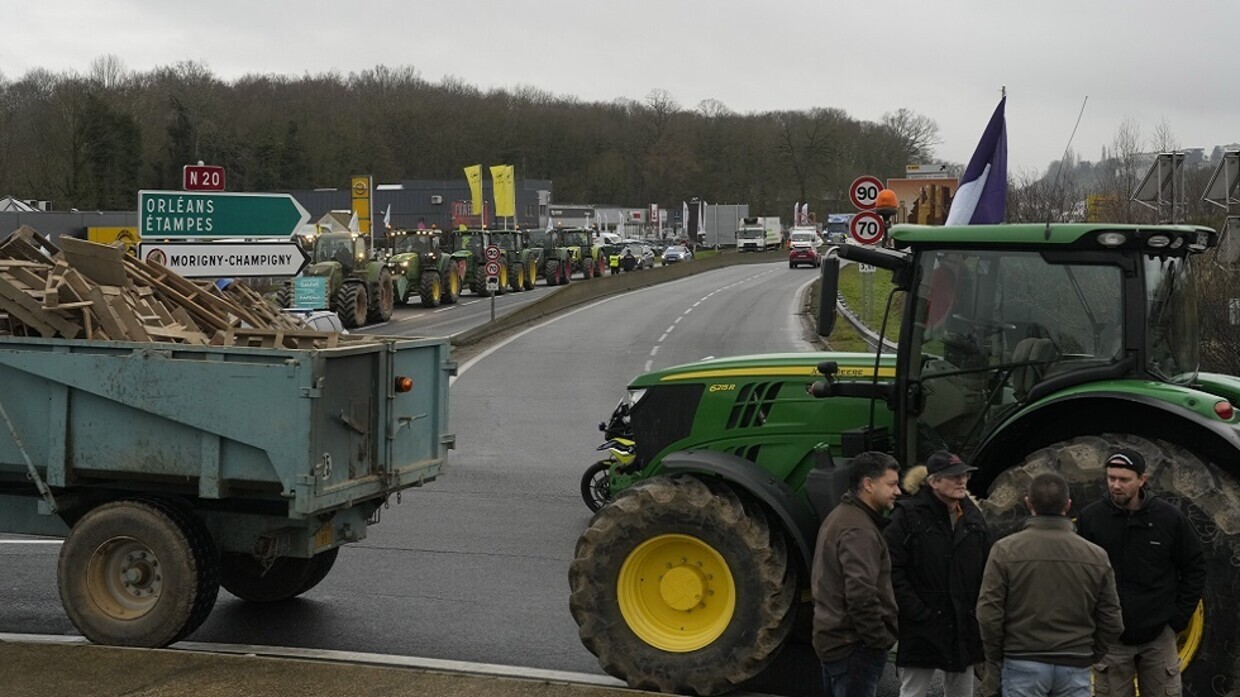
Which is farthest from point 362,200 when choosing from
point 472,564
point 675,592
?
point 675,592

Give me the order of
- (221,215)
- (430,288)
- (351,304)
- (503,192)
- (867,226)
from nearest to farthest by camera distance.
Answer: (221,215) < (867,226) < (351,304) < (430,288) < (503,192)

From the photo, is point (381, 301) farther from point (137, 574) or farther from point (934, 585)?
point (934, 585)

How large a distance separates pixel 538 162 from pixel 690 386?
122734 mm

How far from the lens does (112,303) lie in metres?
8.95

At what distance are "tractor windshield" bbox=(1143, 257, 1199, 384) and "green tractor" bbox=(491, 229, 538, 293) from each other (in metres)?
46.7

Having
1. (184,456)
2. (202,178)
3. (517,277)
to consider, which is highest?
(202,178)

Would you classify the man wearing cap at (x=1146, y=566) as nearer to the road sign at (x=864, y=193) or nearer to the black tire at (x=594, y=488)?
the black tire at (x=594, y=488)

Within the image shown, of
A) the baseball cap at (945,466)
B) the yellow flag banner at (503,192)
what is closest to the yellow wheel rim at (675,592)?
the baseball cap at (945,466)

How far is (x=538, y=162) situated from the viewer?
129500 mm

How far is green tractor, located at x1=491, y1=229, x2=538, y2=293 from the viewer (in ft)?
180

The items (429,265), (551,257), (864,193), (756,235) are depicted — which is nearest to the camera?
(864,193)

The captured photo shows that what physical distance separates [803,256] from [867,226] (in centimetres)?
5300

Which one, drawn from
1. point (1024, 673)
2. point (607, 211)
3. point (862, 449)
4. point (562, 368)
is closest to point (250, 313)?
point (862, 449)

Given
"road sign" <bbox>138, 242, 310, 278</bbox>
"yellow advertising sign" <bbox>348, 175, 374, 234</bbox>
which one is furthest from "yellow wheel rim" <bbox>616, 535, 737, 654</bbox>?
"yellow advertising sign" <bbox>348, 175, 374, 234</bbox>
